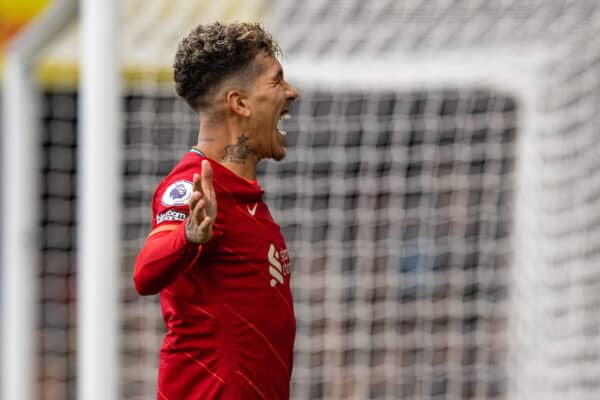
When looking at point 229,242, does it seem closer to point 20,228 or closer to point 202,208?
point 202,208

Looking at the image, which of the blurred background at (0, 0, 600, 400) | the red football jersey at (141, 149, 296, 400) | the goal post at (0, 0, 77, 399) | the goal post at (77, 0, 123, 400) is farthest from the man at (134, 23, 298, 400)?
the goal post at (0, 0, 77, 399)

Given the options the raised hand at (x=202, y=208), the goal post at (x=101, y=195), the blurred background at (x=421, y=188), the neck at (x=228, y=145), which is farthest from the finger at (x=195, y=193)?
the blurred background at (x=421, y=188)

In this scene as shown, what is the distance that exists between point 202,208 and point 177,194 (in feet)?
0.40

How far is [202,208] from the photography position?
1558 mm

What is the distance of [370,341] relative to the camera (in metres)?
5.05

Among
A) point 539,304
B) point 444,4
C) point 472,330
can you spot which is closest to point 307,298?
point 472,330

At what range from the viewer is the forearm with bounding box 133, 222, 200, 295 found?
1584 mm

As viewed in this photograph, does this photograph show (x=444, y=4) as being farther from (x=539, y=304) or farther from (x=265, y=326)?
(x=265, y=326)

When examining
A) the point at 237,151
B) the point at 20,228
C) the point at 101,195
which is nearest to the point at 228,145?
the point at 237,151

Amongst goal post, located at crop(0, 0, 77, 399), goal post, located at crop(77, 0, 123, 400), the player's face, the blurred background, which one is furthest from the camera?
the blurred background

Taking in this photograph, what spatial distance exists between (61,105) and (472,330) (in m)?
2.69

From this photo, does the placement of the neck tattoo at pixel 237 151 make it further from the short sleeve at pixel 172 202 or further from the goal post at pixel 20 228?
the goal post at pixel 20 228

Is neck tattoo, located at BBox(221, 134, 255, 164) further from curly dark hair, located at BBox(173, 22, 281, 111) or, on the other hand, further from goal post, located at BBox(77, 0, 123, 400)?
goal post, located at BBox(77, 0, 123, 400)

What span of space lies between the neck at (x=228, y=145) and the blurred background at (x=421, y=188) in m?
2.46
